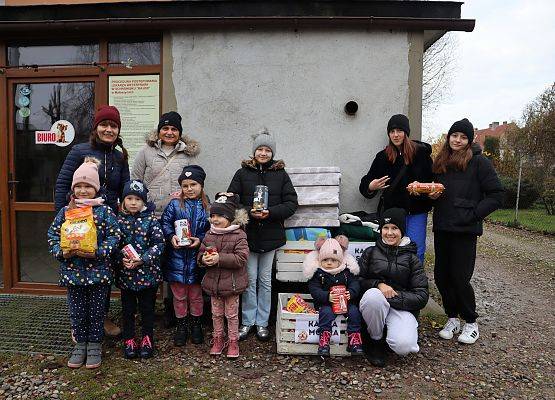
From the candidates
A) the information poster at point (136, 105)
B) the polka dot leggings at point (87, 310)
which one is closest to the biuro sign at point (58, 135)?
the information poster at point (136, 105)

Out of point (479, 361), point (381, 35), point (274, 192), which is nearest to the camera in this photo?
point (479, 361)

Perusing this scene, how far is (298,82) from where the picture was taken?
194 inches

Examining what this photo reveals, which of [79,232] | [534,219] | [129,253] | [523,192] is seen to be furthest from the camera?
[523,192]

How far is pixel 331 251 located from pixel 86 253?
2103 millimetres

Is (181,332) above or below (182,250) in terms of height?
below

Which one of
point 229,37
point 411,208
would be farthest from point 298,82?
point 411,208

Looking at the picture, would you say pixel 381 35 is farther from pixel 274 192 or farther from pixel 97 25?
pixel 97 25

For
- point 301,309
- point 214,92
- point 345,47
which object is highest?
point 345,47

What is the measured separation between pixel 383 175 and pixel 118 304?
11.5 feet

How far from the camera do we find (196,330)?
161 inches

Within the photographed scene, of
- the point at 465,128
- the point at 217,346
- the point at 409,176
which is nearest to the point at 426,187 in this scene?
the point at 409,176

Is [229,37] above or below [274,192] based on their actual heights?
above

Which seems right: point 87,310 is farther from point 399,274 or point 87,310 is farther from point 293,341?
point 399,274

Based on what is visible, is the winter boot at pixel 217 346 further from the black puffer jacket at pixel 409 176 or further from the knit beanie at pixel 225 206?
the black puffer jacket at pixel 409 176
